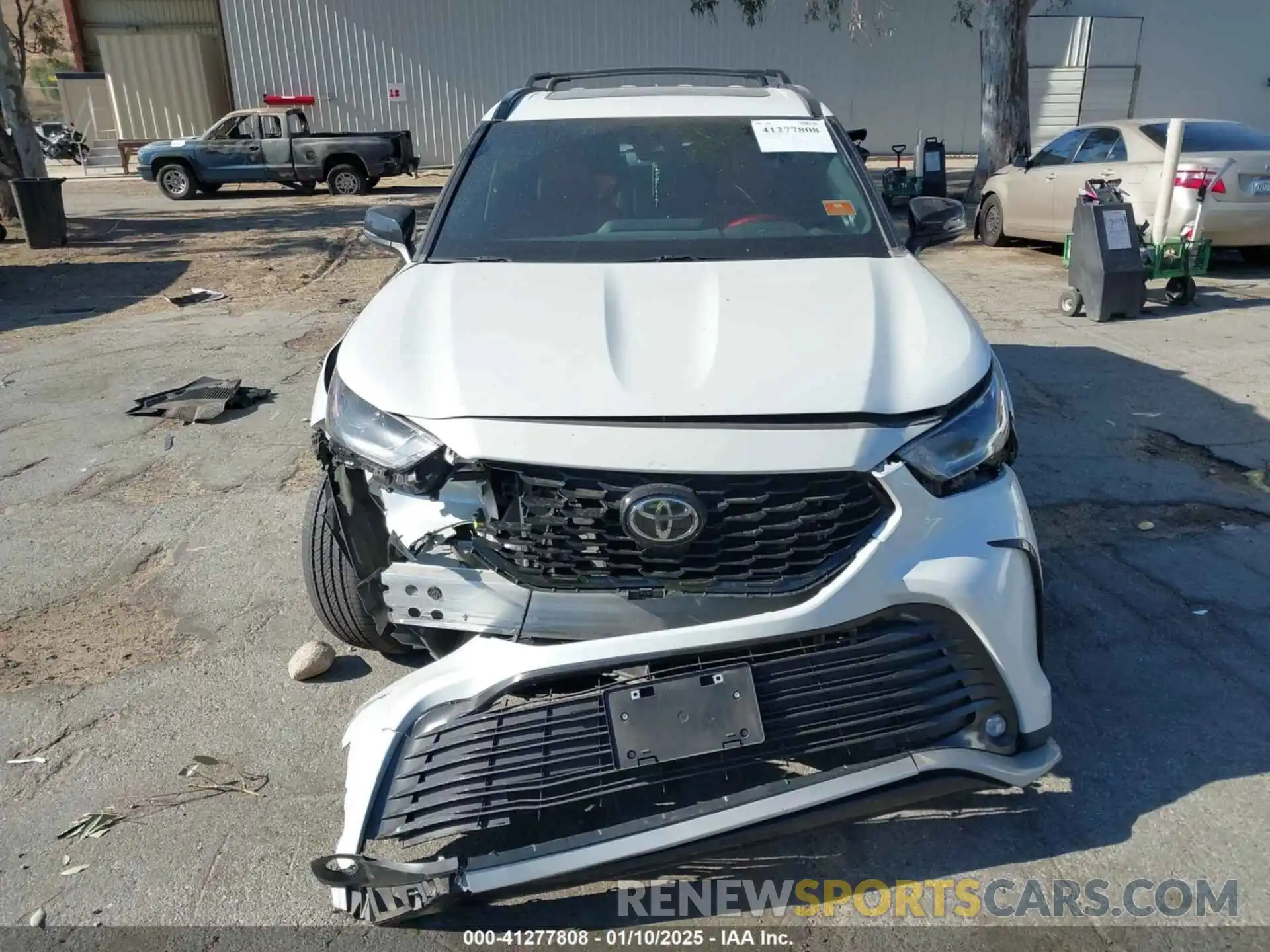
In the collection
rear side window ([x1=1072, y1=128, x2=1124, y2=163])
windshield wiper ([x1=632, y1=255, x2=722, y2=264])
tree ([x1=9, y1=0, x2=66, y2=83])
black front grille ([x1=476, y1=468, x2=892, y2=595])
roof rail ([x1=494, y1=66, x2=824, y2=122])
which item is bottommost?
black front grille ([x1=476, y1=468, x2=892, y2=595])

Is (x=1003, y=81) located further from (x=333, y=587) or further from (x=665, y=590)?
(x=665, y=590)

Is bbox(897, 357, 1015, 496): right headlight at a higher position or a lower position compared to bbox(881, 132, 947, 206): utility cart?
higher

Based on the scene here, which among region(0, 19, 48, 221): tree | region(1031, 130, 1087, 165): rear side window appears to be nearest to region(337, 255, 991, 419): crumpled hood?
region(1031, 130, 1087, 165): rear side window

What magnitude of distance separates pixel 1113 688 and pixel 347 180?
1826cm

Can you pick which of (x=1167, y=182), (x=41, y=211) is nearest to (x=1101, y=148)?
(x=1167, y=182)

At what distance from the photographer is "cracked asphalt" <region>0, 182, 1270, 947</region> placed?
242cm

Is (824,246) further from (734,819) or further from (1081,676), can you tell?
(734,819)

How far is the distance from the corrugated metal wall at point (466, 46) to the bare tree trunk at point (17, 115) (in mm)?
9450

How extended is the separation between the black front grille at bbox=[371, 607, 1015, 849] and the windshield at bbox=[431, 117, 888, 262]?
60.6 inches

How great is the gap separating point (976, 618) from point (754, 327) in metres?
0.95

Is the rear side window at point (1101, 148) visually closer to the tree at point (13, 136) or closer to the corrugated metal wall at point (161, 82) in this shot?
the tree at point (13, 136)

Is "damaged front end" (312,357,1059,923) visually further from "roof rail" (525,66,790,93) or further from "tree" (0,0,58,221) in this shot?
"tree" (0,0,58,221)

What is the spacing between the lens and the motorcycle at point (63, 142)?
1017 inches

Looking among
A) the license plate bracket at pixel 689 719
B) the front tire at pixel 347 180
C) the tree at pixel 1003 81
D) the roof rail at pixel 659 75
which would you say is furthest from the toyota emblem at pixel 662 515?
the front tire at pixel 347 180
